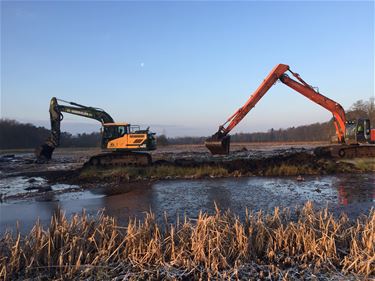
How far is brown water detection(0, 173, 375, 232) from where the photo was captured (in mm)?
9375

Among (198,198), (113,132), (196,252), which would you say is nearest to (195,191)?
(198,198)

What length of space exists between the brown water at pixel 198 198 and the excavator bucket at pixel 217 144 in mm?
6374

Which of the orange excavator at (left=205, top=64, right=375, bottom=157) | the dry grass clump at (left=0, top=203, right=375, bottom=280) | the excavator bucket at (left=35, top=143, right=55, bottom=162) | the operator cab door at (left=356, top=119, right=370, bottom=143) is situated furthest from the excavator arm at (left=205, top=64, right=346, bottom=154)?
the dry grass clump at (left=0, top=203, right=375, bottom=280)

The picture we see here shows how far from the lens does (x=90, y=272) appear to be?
479 cm

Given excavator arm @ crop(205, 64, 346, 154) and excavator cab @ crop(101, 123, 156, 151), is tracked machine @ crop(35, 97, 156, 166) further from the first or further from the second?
excavator arm @ crop(205, 64, 346, 154)

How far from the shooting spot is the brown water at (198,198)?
938 centimetres

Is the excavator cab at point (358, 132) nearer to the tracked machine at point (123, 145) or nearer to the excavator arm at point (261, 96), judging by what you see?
the excavator arm at point (261, 96)

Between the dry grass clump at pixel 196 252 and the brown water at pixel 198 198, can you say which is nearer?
the dry grass clump at pixel 196 252

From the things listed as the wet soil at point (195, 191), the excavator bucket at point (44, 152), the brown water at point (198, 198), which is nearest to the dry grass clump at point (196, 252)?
the wet soil at point (195, 191)

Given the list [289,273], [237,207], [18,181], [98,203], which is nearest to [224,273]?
[289,273]

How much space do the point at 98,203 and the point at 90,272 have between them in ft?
21.0

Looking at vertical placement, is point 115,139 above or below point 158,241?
above

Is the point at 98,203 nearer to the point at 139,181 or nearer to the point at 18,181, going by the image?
the point at 139,181

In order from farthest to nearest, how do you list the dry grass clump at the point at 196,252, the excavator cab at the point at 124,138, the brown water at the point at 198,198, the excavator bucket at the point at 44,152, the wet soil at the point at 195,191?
the excavator bucket at the point at 44,152 → the excavator cab at the point at 124,138 → the wet soil at the point at 195,191 → the brown water at the point at 198,198 → the dry grass clump at the point at 196,252
